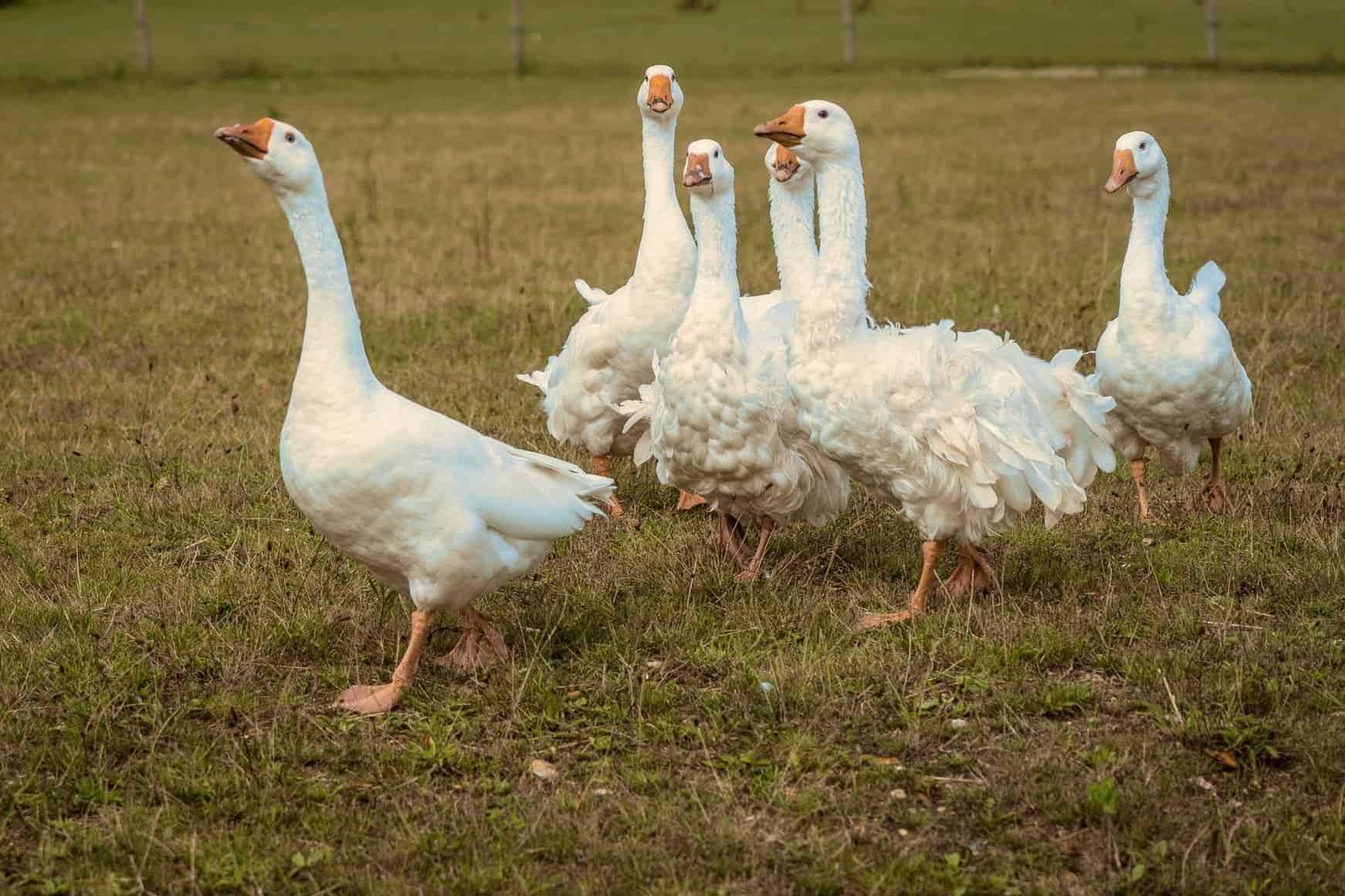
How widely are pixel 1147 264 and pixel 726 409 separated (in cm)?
214

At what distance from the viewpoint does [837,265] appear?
17.6 feet

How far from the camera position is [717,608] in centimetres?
543

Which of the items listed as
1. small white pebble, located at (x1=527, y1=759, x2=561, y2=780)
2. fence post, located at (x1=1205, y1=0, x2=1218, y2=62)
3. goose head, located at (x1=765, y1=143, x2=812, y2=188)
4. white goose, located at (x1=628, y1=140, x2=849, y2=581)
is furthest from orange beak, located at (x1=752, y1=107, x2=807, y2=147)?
fence post, located at (x1=1205, y1=0, x2=1218, y2=62)

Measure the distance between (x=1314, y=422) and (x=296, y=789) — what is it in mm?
5602

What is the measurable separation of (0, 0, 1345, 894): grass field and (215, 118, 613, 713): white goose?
1.34 ft

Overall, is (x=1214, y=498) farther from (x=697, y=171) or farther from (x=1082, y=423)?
(x=697, y=171)

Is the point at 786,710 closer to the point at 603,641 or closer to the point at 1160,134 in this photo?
the point at 603,641

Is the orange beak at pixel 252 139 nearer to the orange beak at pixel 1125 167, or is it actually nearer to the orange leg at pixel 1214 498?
the orange beak at pixel 1125 167

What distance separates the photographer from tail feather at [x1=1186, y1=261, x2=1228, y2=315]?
659 cm

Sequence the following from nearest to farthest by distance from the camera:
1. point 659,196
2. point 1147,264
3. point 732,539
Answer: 1. point 732,539
2. point 1147,264
3. point 659,196

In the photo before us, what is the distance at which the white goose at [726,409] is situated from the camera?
558cm

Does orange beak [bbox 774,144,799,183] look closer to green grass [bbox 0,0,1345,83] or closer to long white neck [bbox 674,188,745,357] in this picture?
long white neck [bbox 674,188,745,357]

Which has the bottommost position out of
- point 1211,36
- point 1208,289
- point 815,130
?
point 1208,289

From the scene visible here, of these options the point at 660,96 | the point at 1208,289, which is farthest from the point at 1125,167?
the point at 660,96
